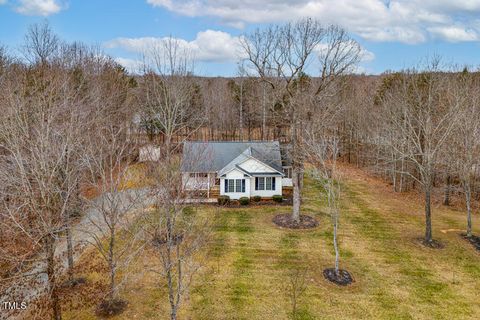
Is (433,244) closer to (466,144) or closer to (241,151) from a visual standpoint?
(466,144)

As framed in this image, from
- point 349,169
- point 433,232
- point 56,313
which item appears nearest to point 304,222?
point 433,232

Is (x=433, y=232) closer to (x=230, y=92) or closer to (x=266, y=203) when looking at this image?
(x=266, y=203)

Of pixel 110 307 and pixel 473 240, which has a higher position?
pixel 473 240

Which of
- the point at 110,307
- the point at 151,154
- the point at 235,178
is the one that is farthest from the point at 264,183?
the point at 110,307

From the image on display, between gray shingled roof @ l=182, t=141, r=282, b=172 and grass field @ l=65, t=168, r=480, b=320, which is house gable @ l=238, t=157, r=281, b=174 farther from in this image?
grass field @ l=65, t=168, r=480, b=320

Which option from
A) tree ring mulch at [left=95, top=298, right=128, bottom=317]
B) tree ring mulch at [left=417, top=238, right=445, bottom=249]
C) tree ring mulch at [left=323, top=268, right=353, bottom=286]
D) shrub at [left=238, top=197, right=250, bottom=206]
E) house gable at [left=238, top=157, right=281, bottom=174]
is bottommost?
tree ring mulch at [left=95, top=298, right=128, bottom=317]

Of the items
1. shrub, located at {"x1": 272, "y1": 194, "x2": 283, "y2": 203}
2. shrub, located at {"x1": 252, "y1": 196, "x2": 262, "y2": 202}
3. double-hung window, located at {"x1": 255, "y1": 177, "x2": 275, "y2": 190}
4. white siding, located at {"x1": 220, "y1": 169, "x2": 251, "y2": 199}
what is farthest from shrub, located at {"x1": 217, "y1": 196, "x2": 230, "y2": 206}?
shrub, located at {"x1": 272, "y1": 194, "x2": 283, "y2": 203}

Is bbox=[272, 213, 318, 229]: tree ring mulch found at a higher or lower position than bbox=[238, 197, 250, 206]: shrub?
lower
